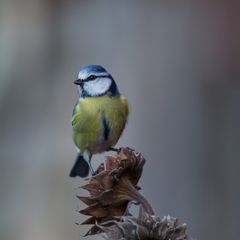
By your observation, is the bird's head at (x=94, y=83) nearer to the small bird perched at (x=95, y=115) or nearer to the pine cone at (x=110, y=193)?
the small bird perched at (x=95, y=115)

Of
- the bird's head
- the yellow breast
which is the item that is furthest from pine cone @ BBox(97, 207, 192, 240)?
the bird's head

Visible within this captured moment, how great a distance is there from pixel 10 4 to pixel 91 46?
13.4 inches

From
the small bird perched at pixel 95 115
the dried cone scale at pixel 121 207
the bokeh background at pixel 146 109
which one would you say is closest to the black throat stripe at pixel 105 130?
the small bird perched at pixel 95 115

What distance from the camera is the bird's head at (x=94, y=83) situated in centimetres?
117

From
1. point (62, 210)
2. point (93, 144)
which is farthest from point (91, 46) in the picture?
point (93, 144)

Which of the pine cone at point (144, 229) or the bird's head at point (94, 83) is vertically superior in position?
the bird's head at point (94, 83)

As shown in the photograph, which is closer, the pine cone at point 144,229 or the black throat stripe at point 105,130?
the pine cone at point 144,229

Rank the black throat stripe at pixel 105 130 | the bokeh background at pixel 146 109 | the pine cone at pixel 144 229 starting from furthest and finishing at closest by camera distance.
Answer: the bokeh background at pixel 146 109
the black throat stripe at pixel 105 130
the pine cone at pixel 144 229

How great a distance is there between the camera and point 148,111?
2543 millimetres

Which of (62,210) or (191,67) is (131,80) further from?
(62,210)

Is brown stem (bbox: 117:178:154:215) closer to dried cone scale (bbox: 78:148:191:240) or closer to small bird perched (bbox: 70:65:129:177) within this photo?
dried cone scale (bbox: 78:148:191:240)

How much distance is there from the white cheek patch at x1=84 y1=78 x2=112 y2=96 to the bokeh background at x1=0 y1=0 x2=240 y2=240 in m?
1.25

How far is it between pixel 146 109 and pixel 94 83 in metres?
1.36

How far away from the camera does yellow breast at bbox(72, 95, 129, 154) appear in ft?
3.65
